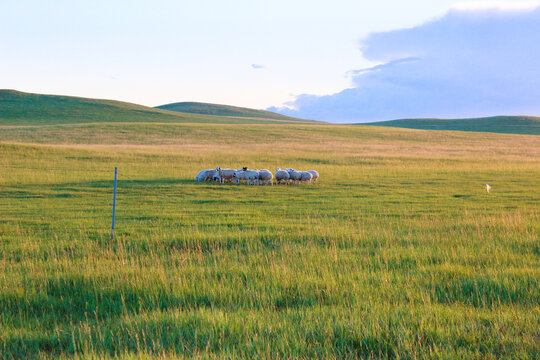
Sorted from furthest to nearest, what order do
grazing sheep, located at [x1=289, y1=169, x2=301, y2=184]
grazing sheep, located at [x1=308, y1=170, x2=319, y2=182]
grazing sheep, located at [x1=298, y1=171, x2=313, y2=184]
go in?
grazing sheep, located at [x1=308, y1=170, x2=319, y2=182]
grazing sheep, located at [x1=289, y1=169, x2=301, y2=184]
grazing sheep, located at [x1=298, y1=171, x2=313, y2=184]

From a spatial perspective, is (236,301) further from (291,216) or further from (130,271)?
(291,216)

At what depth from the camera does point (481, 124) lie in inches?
5527

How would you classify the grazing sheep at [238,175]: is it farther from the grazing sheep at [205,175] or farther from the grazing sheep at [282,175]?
the grazing sheep at [282,175]

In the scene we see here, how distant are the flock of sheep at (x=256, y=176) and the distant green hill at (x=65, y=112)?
85079 millimetres

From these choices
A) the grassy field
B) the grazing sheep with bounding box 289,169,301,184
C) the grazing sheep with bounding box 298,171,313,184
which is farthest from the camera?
the grazing sheep with bounding box 289,169,301,184

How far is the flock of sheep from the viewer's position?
1047 inches

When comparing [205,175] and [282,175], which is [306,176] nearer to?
[282,175]

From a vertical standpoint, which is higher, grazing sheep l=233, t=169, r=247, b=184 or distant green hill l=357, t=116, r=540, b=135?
distant green hill l=357, t=116, r=540, b=135

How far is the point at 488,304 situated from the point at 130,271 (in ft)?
18.2

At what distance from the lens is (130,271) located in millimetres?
7289

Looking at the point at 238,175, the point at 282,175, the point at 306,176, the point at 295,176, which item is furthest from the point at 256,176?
the point at 306,176

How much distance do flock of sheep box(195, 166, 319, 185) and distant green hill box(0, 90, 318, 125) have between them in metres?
85.1

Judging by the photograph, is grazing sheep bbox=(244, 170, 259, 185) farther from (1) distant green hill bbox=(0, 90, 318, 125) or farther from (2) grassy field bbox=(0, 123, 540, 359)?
(1) distant green hill bbox=(0, 90, 318, 125)

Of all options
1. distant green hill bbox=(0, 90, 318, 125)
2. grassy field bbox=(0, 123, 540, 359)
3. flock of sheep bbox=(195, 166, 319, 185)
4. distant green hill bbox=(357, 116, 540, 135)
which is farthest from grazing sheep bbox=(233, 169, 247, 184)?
distant green hill bbox=(357, 116, 540, 135)
